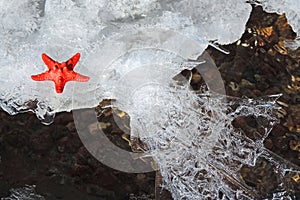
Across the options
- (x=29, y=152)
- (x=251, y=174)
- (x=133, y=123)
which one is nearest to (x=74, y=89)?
(x=133, y=123)

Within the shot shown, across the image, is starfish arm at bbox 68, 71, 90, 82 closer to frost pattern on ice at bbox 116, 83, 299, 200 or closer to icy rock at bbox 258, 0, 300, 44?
frost pattern on ice at bbox 116, 83, 299, 200

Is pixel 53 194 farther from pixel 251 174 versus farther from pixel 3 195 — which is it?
pixel 251 174

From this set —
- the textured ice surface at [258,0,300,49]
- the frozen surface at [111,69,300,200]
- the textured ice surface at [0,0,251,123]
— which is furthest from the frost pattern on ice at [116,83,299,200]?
the textured ice surface at [258,0,300,49]

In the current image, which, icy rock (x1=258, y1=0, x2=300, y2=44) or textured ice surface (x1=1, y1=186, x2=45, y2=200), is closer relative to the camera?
icy rock (x1=258, y1=0, x2=300, y2=44)

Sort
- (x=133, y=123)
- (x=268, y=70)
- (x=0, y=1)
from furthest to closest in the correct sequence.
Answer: (x=268, y=70), (x=133, y=123), (x=0, y=1)

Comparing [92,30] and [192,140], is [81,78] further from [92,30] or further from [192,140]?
[192,140]

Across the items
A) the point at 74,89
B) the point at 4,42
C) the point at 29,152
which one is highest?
the point at 4,42

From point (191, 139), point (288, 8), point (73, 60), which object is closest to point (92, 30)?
point (73, 60)
